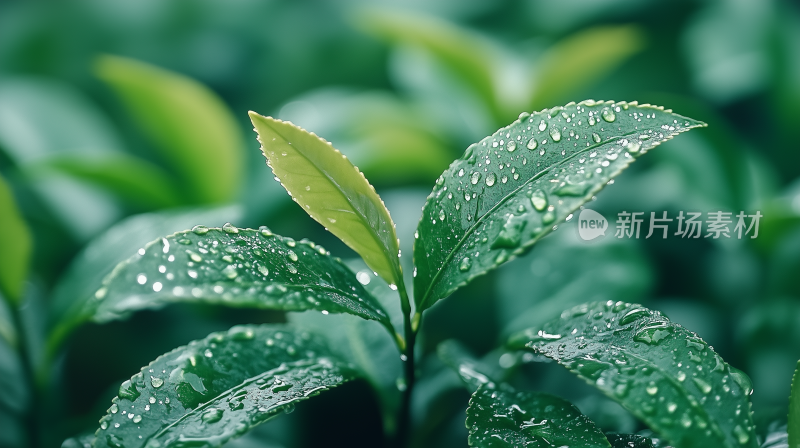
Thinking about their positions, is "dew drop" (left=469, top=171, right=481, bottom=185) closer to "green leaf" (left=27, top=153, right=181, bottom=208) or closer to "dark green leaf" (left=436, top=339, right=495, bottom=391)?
"dark green leaf" (left=436, top=339, right=495, bottom=391)

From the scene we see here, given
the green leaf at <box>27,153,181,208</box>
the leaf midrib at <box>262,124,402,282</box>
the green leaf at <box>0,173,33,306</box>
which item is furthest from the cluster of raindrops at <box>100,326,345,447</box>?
the green leaf at <box>27,153,181,208</box>

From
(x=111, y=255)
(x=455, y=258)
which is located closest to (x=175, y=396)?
(x=455, y=258)

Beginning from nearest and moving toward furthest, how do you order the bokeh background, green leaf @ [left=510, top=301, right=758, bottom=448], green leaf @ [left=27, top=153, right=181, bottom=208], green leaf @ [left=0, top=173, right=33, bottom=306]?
green leaf @ [left=510, top=301, right=758, bottom=448]
green leaf @ [left=0, top=173, right=33, bottom=306]
the bokeh background
green leaf @ [left=27, top=153, right=181, bottom=208]

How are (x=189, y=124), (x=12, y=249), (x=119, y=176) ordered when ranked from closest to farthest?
(x=12, y=249), (x=119, y=176), (x=189, y=124)

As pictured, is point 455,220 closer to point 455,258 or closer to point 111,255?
point 455,258

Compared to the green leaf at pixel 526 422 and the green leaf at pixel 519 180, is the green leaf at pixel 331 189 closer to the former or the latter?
the green leaf at pixel 519 180

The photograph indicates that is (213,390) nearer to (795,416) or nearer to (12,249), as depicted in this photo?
(12,249)

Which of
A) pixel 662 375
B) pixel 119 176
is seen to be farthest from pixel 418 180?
pixel 662 375
